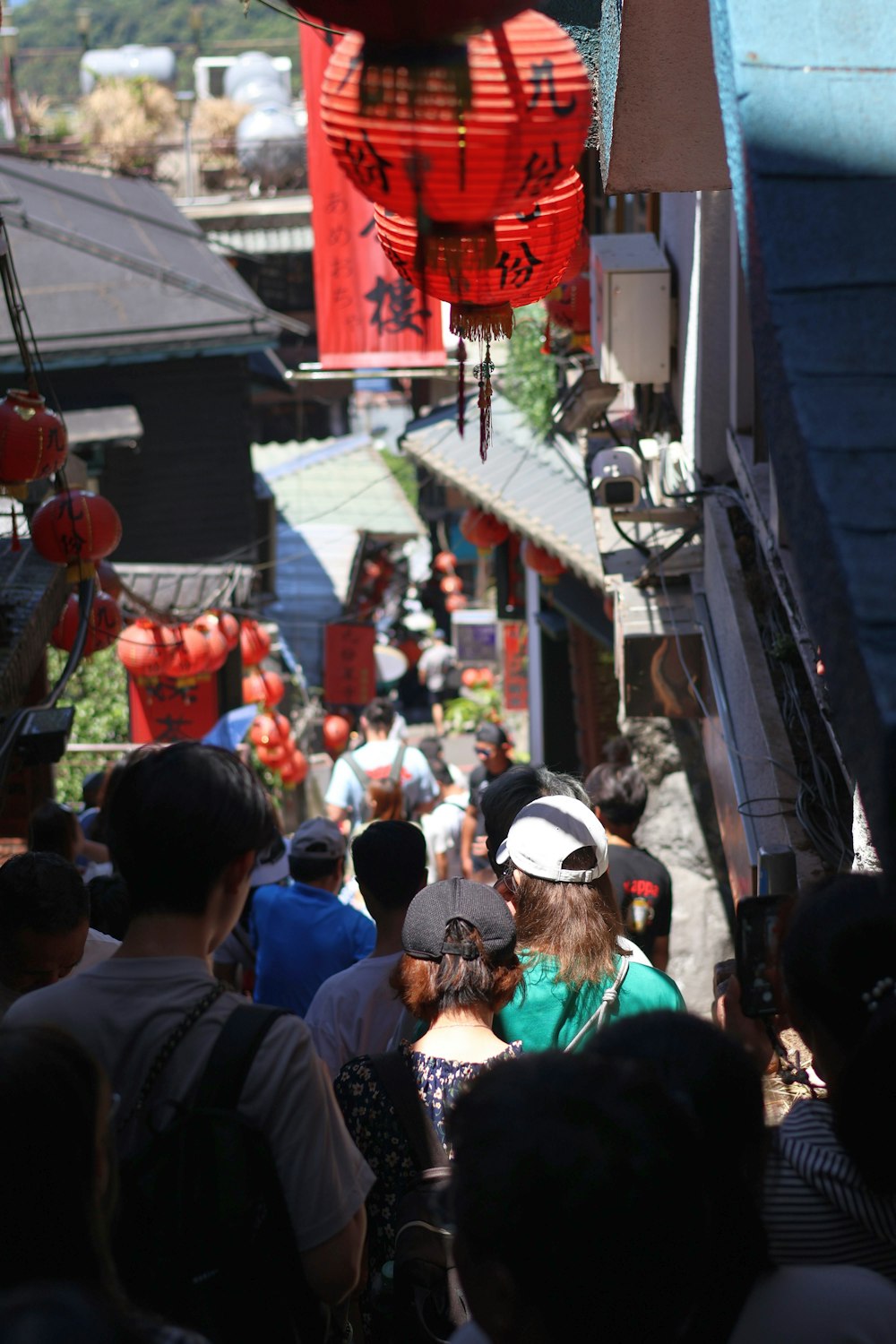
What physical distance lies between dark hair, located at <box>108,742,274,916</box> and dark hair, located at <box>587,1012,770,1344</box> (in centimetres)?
80

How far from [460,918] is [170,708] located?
11.1m

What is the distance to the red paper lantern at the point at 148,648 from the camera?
12172 millimetres

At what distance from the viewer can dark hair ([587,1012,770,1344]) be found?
1.91m

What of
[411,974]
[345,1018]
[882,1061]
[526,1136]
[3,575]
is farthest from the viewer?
[3,575]

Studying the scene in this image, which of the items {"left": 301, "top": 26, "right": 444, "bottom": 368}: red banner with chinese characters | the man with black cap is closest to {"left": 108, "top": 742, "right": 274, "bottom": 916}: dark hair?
the man with black cap

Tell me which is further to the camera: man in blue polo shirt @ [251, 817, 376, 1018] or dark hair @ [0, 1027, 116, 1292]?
man in blue polo shirt @ [251, 817, 376, 1018]

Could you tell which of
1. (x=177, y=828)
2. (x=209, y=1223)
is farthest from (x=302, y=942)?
(x=209, y=1223)

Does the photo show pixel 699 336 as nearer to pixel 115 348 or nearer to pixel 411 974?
pixel 411 974

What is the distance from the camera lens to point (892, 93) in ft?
8.84

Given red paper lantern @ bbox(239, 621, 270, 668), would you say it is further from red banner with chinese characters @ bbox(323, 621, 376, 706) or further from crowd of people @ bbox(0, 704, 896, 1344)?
crowd of people @ bbox(0, 704, 896, 1344)

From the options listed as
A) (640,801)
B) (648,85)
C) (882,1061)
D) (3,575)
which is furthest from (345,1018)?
(3,575)

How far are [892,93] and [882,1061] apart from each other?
1894 millimetres

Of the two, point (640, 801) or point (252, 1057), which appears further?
point (640, 801)

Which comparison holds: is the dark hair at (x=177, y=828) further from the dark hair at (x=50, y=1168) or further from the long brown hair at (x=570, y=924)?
the long brown hair at (x=570, y=924)
